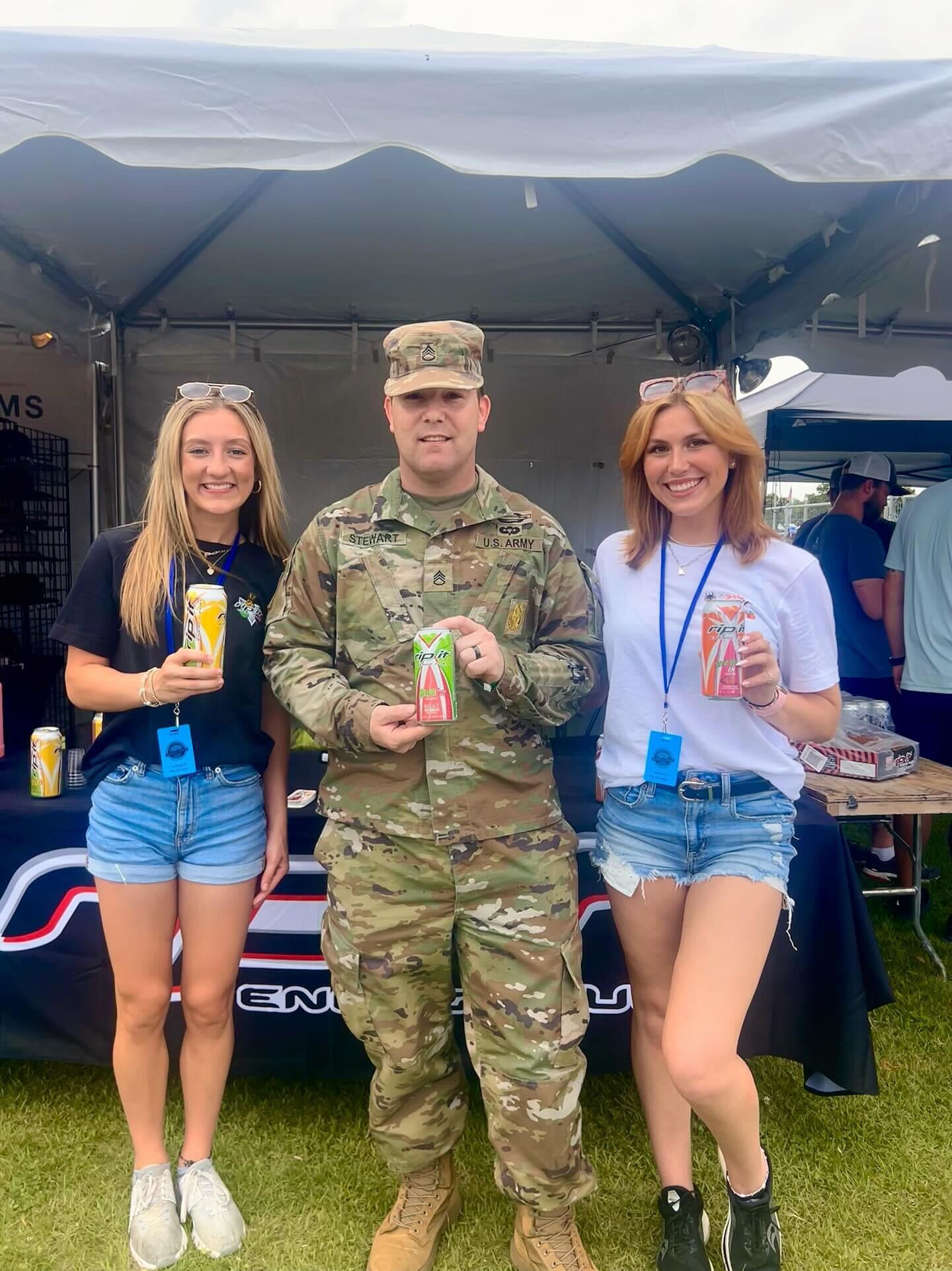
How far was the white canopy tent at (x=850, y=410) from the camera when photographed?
572cm

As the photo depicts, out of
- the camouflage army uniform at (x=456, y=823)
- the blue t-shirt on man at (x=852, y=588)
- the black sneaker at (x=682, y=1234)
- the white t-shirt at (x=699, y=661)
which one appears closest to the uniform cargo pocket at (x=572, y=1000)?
the camouflage army uniform at (x=456, y=823)

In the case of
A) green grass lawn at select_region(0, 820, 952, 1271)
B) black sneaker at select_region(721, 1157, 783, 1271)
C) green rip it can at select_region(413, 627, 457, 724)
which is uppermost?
green rip it can at select_region(413, 627, 457, 724)

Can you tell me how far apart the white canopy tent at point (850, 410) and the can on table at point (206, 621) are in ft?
12.6

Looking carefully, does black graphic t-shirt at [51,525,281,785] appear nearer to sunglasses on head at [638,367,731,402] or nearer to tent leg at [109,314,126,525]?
sunglasses on head at [638,367,731,402]

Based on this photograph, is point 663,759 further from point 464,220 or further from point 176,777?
point 464,220

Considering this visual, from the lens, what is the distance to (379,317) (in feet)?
15.2

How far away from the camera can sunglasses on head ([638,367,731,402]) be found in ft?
5.26

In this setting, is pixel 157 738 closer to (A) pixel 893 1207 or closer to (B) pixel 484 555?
(B) pixel 484 555

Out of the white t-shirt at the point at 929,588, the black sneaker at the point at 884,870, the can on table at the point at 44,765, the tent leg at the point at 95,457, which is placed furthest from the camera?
the tent leg at the point at 95,457

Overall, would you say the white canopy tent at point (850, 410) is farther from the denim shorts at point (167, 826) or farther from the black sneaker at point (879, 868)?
the denim shorts at point (167, 826)

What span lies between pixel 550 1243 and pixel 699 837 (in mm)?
880

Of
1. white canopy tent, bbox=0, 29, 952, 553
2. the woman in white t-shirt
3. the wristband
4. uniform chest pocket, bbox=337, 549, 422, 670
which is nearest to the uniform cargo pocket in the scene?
the woman in white t-shirt

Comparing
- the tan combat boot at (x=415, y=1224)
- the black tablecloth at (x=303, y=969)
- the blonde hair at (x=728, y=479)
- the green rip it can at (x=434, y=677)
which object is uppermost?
the blonde hair at (x=728, y=479)

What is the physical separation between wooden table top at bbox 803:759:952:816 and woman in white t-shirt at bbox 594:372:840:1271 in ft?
2.69
